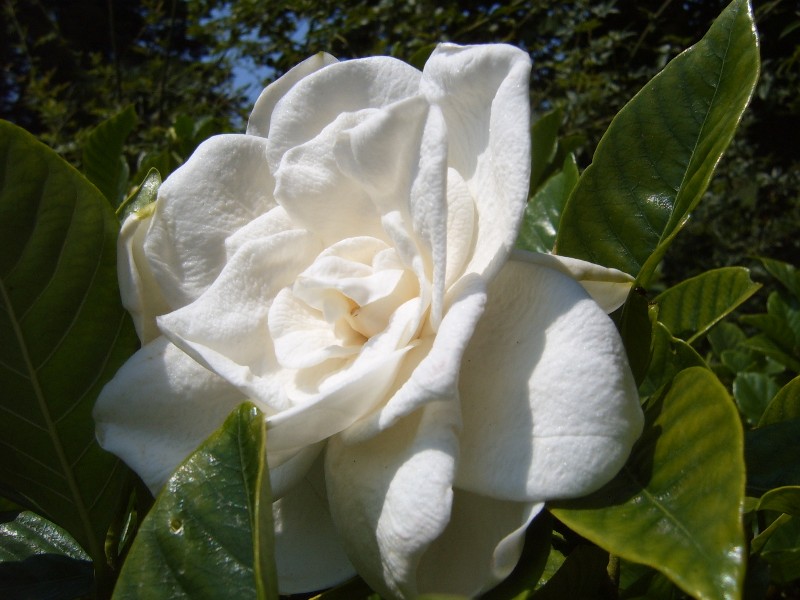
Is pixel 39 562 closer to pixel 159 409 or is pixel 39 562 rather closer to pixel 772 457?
pixel 159 409

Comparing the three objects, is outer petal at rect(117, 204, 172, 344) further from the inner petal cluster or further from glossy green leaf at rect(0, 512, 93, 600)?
glossy green leaf at rect(0, 512, 93, 600)

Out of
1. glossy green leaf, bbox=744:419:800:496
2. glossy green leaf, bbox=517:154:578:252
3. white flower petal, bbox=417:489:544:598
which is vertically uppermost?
white flower petal, bbox=417:489:544:598

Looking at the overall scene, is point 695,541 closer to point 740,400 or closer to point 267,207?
point 267,207

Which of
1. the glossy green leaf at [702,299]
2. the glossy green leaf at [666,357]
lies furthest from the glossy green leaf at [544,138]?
the glossy green leaf at [666,357]

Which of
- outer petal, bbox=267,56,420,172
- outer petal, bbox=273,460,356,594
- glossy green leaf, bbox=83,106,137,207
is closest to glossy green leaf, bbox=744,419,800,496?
outer petal, bbox=273,460,356,594

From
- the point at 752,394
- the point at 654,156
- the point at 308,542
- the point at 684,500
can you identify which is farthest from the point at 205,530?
the point at 752,394

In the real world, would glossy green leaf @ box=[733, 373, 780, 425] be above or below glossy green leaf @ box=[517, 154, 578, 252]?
below
